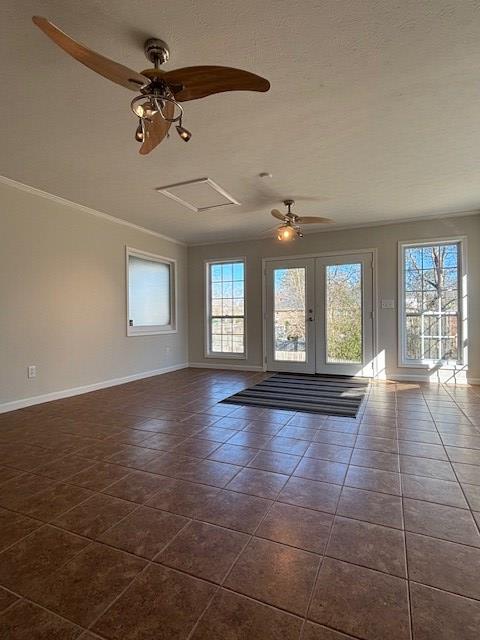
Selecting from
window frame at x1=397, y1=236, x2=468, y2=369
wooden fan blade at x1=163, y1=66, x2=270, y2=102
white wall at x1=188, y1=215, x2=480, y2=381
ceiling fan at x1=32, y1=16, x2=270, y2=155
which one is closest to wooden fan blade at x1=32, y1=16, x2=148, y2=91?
ceiling fan at x1=32, y1=16, x2=270, y2=155

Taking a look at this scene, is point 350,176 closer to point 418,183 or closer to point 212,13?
point 418,183

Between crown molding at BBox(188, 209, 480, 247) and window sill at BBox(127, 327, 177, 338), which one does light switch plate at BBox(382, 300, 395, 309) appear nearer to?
crown molding at BBox(188, 209, 480, 247)

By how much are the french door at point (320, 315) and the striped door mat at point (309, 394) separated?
35cm

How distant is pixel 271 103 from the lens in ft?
7.79

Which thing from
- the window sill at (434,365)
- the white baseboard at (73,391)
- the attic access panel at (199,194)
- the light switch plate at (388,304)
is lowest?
the white baseboard at (73,391)

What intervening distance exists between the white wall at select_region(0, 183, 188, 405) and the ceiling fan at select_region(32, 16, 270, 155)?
265 centimetres

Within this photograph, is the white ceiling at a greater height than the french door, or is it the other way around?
the white ceiling

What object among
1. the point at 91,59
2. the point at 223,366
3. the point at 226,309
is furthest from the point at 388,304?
the point at 91,59

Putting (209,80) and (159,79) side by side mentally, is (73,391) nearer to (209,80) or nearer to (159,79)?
(159,79)

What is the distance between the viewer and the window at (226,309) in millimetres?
6543

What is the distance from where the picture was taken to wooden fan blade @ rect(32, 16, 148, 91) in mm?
1351

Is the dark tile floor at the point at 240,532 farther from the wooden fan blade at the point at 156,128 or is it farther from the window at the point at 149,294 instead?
the window at the point at 149,294

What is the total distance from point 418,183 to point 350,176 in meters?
0.88

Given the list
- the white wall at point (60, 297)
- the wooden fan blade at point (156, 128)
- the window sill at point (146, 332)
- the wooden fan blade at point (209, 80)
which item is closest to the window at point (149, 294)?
the window sill at point (146, 332)
